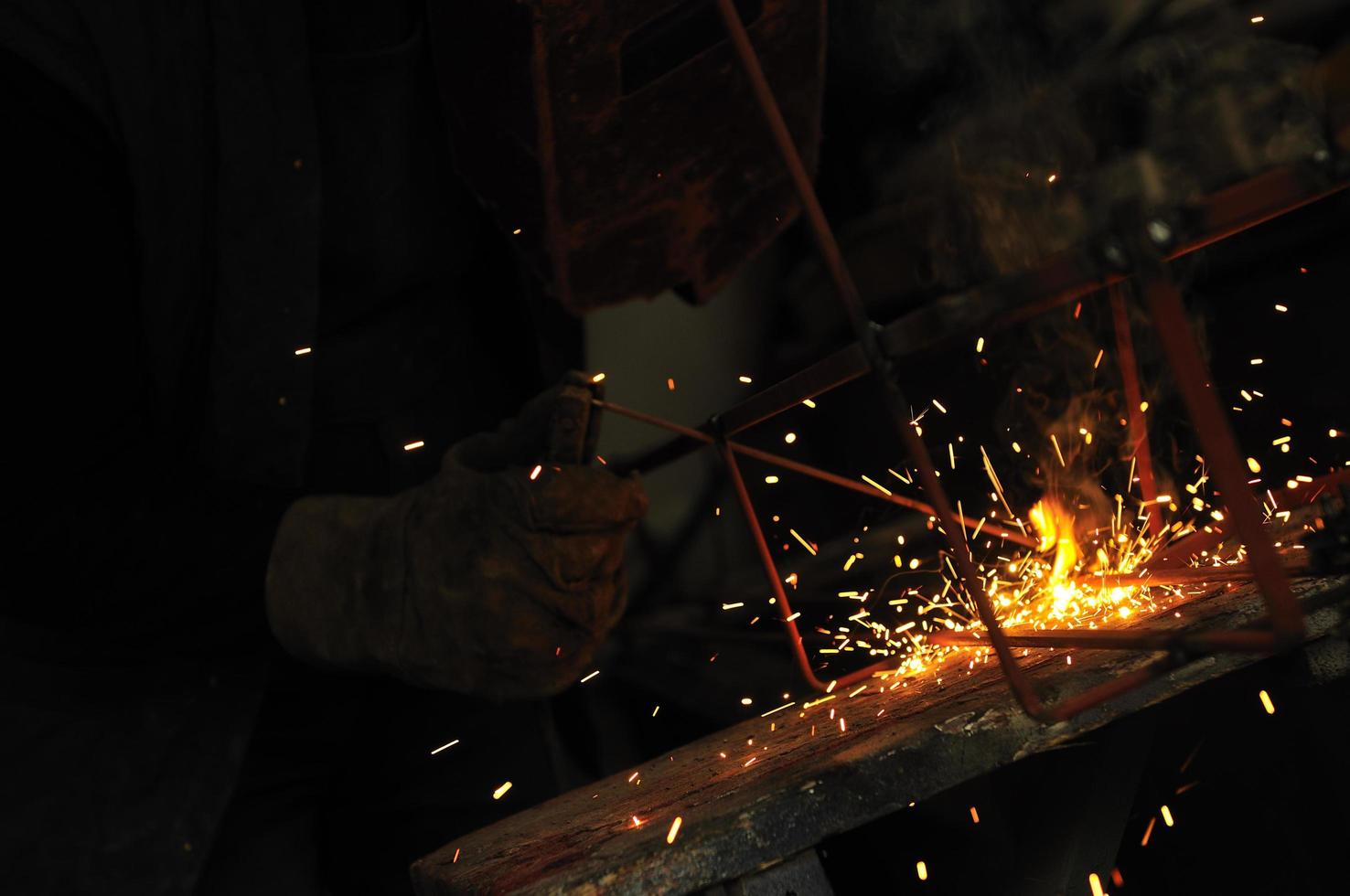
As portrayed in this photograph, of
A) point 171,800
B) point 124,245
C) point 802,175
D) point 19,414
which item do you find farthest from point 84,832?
point 802,175

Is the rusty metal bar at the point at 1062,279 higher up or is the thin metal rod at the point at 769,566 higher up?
the rusty metal bar at the point at 1062,279

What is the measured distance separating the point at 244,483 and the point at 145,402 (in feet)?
0.76

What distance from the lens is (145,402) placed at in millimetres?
1731

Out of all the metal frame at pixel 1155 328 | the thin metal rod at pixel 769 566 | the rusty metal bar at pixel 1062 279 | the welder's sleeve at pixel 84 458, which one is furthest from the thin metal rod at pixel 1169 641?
the welder's sleeve at pixel 84 458

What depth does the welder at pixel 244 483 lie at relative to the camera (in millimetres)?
1523

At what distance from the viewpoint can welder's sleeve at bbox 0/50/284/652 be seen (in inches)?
58.8

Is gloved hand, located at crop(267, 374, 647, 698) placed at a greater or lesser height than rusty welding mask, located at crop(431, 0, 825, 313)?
lesser

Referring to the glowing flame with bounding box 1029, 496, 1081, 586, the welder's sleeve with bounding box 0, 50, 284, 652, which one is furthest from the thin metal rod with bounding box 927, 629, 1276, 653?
the welder's sleeve with bounding box 0, 50, 284, 652

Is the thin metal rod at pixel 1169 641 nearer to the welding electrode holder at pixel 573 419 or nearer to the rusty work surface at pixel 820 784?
the rusty work surface at pixel 820 784

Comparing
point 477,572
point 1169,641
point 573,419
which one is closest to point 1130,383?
point 1169,641

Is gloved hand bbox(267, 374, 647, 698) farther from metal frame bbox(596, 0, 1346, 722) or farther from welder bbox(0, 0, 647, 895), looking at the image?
metal frame bbox(596, 0, 1346, 722)

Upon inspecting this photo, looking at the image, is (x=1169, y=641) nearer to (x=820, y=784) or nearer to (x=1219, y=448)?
(x=1219, y=448)

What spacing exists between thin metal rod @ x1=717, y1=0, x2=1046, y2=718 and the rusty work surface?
0.07m

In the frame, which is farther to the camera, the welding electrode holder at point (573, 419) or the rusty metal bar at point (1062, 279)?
the welding electrode holder at point (573, 419)
